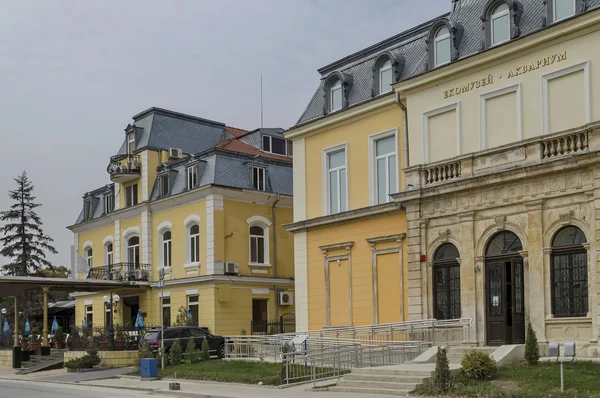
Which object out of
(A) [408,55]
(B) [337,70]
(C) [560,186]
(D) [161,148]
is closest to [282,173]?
(D) [161,148]

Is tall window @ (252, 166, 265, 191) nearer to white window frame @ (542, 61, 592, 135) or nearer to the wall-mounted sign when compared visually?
the wall-mounted sign

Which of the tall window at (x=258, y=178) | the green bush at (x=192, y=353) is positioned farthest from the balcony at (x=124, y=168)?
the green bush at (x=192, y=353)

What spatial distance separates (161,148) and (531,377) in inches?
1200

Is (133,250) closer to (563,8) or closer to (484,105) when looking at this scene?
(484,105)

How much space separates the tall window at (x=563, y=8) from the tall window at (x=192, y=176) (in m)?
22.9

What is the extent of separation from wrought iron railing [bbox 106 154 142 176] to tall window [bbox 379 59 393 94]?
19445 mm

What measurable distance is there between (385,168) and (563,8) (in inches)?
337

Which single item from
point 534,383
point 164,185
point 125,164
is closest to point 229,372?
point 534,383

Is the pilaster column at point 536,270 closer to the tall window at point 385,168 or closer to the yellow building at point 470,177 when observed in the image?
the yellow building at point 470,177

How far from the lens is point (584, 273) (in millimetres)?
20859

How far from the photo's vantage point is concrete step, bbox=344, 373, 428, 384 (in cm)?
1923

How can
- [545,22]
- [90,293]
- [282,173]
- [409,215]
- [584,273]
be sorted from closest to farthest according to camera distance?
[584,273], [545,22], [409,215], [282,173], [90,293]

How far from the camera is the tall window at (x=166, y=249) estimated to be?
43094 millimetres

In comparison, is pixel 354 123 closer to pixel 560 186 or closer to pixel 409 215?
pixel 409 215
